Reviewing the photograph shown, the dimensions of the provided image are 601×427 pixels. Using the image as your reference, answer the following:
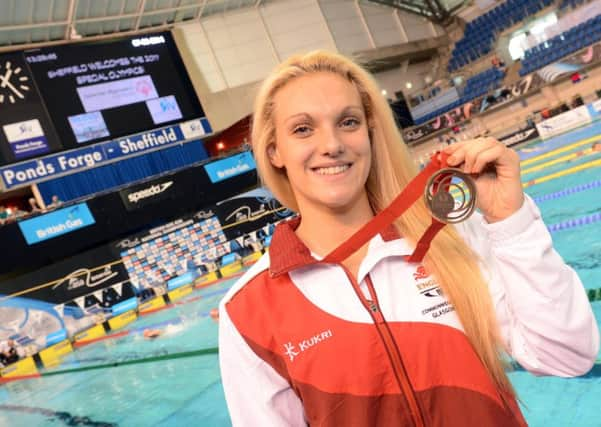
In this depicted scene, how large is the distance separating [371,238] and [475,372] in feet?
1.26

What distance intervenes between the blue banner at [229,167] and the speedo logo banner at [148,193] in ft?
3.65

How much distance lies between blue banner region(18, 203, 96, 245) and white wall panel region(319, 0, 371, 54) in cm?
1372

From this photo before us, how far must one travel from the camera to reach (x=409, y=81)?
82.4ft

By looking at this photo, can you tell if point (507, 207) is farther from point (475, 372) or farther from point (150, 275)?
point (150, 275)

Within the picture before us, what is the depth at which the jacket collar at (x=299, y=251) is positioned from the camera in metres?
1.21

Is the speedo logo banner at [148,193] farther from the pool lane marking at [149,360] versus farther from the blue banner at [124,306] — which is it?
the pool lane marking at [149,360]

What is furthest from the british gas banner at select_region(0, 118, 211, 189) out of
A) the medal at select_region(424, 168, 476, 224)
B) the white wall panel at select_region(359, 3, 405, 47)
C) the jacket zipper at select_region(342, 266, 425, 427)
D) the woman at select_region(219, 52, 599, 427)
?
the medal at select_region(424, 168, 476, 224)

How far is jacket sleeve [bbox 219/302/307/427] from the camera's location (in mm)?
1193

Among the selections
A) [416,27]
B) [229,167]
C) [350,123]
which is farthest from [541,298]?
[416,27]

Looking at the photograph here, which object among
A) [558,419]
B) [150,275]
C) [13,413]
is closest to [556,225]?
[558,419]

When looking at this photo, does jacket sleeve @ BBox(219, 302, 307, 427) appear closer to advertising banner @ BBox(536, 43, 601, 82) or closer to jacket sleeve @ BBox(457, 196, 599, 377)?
jacket sleeve @ BBox(457, 196, 599, 377)

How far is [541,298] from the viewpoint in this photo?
1020 millimetres

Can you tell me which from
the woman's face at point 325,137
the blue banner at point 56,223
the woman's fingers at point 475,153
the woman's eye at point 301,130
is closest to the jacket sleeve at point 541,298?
the woman's fingers at point 475,153

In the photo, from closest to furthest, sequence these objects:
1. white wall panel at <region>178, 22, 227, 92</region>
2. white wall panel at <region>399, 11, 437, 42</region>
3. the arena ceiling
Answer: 1. the arena ceiling
2. white wall panel at <region>178, 22, 227, 92</region>
3. white wall panel at <region>399, 11, 437, 42</region>
